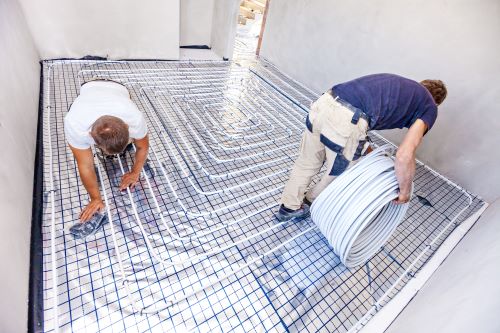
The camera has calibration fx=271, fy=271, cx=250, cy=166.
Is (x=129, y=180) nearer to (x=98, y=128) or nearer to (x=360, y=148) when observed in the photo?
(x=98, y=128)

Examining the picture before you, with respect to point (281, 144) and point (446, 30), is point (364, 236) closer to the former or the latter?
point (281, 144)

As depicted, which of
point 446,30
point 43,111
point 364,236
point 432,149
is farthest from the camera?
point 432,149

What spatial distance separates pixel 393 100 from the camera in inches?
Answer: 57.3

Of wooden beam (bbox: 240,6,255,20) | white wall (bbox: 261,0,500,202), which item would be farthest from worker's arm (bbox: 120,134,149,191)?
wooden beam (bbox: 240,6,255,20)

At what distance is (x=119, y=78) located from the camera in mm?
3070

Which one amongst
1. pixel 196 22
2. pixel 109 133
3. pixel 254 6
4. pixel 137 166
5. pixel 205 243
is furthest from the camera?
pixel 254 6

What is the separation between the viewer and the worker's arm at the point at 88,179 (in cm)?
149

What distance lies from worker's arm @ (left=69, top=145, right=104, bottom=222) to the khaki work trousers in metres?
1.22

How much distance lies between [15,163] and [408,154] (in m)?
2.08

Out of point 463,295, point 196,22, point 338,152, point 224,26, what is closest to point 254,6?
point 196,22

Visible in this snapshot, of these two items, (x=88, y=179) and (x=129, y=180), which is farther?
(x=129, y=180)

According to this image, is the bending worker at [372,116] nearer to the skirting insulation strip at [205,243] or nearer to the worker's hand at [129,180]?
the skirting insulation strip at [205,243]

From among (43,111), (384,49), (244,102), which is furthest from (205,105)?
(384,49)

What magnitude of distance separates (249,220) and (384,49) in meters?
2.48
